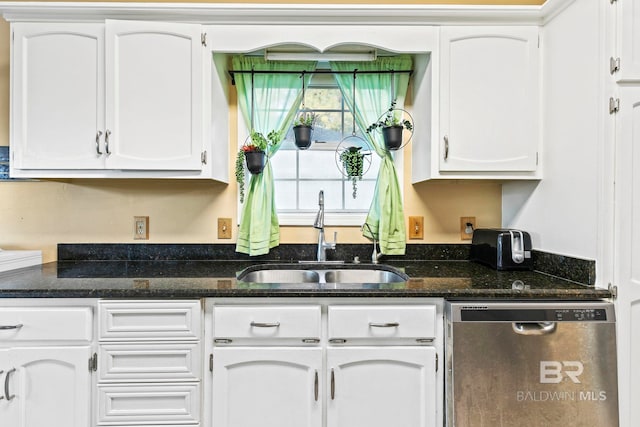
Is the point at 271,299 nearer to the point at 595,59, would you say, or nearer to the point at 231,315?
the point at 231,315

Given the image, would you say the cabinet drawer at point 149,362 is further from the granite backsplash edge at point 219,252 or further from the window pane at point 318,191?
the window pane at point 318,191

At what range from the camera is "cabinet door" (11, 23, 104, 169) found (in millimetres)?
1677

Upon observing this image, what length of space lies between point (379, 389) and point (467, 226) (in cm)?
113

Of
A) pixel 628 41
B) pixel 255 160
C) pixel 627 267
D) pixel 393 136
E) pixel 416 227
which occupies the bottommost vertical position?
pixel 627 267

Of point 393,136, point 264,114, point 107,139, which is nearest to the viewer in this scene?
point 107,139

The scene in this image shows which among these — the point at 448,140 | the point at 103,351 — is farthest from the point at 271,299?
the point at 448,140

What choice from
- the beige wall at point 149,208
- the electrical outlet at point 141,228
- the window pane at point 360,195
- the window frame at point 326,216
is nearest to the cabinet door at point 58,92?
the beige wall at point 149,208

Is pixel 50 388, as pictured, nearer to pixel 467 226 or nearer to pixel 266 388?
pixel 266 388

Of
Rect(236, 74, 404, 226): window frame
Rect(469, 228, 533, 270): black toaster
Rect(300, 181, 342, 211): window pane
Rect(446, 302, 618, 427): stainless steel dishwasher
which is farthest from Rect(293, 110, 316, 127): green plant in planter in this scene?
Rect(446, 302, 618, 427): stainless steel dishwasher

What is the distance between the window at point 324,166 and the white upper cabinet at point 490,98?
54 cm

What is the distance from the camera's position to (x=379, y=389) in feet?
4.51

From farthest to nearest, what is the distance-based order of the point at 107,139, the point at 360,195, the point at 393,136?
the point at 360,195, the point at 393,136, the point at 107,139

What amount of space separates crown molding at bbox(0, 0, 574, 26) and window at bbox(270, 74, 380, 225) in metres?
0.44

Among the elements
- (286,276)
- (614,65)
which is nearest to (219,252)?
(286,276)
